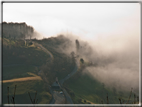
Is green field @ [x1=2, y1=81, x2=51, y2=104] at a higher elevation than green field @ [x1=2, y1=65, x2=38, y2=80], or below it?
below

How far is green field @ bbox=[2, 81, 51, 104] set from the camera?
359 ft

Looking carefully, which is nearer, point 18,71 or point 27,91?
point 27,91

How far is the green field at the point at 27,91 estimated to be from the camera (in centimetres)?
10956

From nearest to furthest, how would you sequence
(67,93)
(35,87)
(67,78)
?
1. (35,87)
2. (67,93)
3. (67,78)

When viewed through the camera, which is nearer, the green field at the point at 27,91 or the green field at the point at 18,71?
the green field at the point at 27,91

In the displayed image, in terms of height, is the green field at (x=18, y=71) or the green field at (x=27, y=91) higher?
the green field at (x=18, y=71)

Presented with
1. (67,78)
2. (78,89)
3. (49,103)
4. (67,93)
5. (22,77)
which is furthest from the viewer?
(67,78)

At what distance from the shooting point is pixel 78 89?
17850 centimetres

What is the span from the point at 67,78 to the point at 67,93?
1968 inches

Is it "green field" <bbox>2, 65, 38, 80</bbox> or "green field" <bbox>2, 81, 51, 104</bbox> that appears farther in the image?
"green field" <bbox>2, 65, 38, 80</bbox>

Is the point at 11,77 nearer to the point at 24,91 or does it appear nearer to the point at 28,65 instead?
the point at 24,91

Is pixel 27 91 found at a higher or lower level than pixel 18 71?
lower

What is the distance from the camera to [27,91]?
12244 centimetres

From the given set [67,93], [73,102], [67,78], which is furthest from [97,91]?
[73,102]
